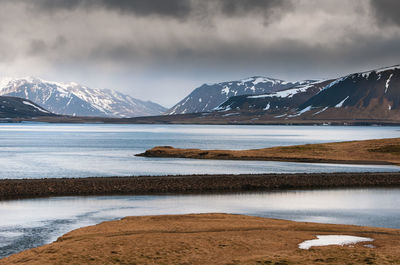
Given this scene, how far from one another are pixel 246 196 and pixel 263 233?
22.6 m

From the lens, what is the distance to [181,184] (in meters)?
58.0

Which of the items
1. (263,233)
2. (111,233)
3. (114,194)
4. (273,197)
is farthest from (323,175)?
(111,233)

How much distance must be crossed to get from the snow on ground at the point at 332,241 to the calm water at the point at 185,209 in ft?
28.9

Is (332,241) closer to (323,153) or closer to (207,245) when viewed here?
(207,245)

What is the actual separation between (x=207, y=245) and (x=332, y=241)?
7168mm

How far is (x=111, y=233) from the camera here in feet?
101

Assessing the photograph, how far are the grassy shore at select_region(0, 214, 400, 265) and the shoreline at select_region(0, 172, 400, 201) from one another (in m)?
19.1

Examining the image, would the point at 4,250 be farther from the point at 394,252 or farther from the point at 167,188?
the point at 167,188

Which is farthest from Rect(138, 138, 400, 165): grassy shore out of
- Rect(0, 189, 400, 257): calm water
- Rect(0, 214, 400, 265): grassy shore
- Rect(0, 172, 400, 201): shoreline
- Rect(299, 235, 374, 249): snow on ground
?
Rect(299, 235, 374, 249): snow on ground

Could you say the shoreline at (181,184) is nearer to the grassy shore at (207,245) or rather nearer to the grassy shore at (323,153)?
the grassy shore at (207,245)

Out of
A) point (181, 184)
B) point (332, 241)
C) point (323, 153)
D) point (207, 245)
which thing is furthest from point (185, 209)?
point (323, 153)

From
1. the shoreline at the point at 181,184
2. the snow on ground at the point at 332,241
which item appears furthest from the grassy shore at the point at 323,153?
the snow on ground at the point at 332,241

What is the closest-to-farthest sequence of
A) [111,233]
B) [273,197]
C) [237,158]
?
[111,233] < [273,197] < [237,158]

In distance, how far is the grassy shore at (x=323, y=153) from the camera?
94.6m
